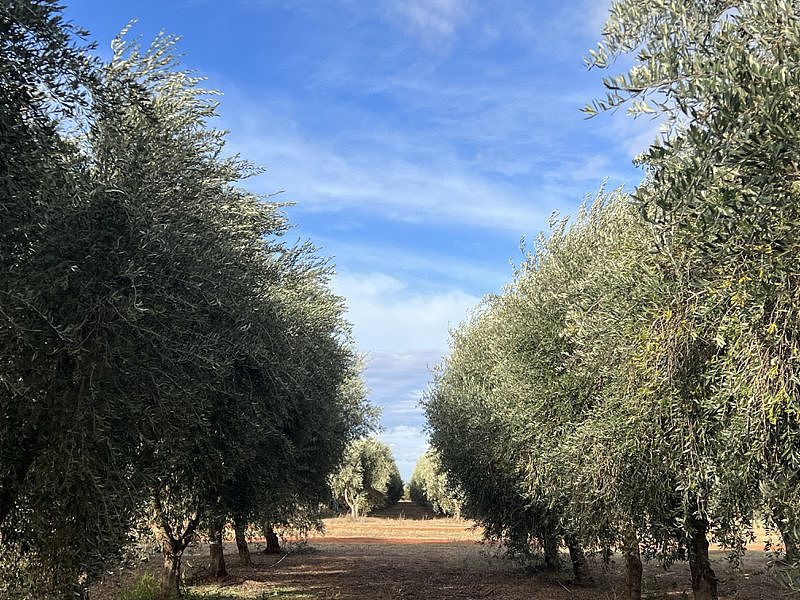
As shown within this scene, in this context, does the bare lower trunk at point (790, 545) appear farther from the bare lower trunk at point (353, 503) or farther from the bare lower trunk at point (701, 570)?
the bare lower trunk at point (353, 503)

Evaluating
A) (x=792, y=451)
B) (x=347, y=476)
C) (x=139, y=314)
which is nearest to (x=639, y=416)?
(x=792, y=451)

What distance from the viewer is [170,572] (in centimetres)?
2023

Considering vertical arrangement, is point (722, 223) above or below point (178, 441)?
above

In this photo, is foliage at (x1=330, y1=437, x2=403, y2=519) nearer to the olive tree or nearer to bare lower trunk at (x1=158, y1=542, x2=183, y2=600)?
bare lower trunk at (x1=158, y1=542, x2=183, y2=600)

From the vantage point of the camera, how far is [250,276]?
564 inches

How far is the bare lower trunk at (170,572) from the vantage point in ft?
65.3

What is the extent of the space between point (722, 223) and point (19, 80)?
772 centimetres

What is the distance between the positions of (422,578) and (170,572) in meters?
13.9

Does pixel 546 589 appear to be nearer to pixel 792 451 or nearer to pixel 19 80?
pixel 792 451

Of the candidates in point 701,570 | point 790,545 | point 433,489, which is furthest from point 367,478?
point 790,545

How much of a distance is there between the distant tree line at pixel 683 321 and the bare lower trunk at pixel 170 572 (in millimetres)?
10273

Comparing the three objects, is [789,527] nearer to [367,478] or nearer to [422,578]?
[422,578]

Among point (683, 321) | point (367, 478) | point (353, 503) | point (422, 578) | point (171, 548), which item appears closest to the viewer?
point (683, 321)

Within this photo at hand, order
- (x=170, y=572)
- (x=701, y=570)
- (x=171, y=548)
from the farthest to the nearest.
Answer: (x=170, y=572)
(x=171, y=548)
(x=701, y=570)
